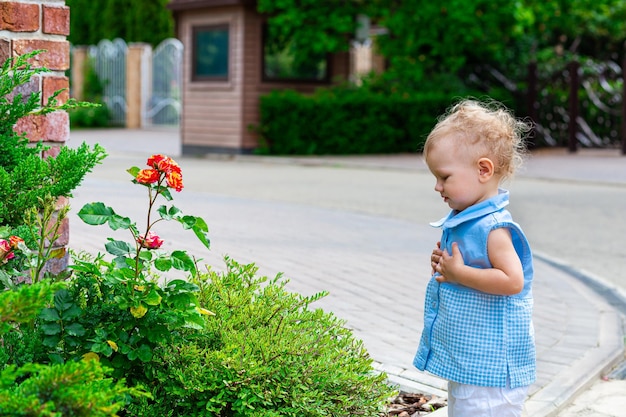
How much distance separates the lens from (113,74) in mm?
33781

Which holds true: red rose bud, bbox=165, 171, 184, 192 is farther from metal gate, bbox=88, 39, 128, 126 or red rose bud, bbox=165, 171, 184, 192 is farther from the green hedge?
metal gate, bbox=88, 39, 128, 126

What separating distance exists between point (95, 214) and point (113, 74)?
31546mm

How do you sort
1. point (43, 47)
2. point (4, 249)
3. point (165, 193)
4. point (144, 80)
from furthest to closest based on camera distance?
point (144, 80) → point (43, 47) → point (165, 193) → point (4, 249)

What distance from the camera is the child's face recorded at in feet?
10.3

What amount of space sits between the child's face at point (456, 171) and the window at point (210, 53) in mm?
18340

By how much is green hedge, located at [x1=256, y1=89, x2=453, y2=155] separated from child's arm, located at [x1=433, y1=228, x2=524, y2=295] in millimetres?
17140

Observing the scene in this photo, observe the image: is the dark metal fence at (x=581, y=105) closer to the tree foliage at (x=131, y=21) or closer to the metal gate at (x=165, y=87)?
the metal gate at (x=165, y=87)

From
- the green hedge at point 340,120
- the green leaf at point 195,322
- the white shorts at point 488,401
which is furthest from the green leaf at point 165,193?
the green hedge at point 340,120

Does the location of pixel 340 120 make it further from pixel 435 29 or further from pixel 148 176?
pixel 148 176

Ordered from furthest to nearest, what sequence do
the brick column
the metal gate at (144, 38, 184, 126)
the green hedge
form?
the metal gate at (144, 38, 184, 126)
the green hedge
the brick column

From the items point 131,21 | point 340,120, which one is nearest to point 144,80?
point 131,21

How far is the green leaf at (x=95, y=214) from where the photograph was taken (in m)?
3.03

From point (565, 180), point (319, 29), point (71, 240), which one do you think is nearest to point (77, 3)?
point (319, 29)

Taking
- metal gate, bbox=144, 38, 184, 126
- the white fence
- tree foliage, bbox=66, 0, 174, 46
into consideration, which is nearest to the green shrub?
the white fence
